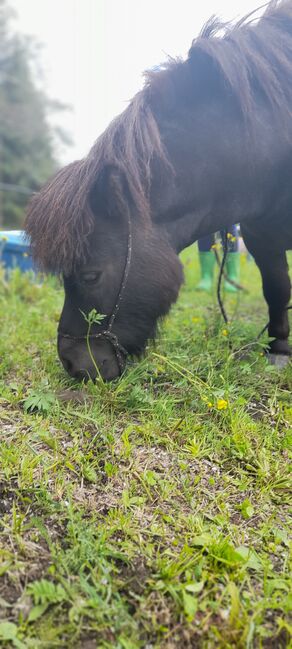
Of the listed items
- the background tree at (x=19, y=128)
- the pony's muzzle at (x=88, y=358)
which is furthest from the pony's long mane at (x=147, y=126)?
the background tree at (x=19, y=128)

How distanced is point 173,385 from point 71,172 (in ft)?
3.65

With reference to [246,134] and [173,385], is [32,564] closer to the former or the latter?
[173,385]

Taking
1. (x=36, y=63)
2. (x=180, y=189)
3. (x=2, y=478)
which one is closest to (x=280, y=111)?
(x=180, y=189)

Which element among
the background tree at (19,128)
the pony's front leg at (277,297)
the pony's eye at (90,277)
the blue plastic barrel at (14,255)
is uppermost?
the background tree at (19,128)

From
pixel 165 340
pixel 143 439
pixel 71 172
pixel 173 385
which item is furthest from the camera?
pixel 165 340

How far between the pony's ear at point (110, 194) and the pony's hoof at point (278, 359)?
1386 mm

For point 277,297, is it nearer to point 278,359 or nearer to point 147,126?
point 278,359

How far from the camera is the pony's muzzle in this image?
227cm

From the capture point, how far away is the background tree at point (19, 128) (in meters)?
24.9

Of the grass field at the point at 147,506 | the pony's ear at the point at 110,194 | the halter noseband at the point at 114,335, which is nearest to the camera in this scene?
the grass field at the point at 147,506

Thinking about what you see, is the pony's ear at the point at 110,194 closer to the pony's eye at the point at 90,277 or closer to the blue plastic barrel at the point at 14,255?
the pony's eye at the point at 90,277

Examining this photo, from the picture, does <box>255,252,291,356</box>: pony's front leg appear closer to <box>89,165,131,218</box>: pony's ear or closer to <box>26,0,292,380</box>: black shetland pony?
<box>26,0,292,380</box>: black shetland pony

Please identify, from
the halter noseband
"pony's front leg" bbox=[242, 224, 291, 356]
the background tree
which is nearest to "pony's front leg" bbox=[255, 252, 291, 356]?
"pony's front leg" bbox=[242, 224, 291, 356]

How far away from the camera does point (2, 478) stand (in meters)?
1.66
